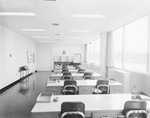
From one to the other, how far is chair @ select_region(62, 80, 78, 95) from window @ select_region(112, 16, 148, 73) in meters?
2.62

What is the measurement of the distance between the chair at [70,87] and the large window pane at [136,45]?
8.65 ft

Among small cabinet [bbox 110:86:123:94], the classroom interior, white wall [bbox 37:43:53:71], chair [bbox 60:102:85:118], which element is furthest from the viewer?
white wall [bbox 37:43:53:71]

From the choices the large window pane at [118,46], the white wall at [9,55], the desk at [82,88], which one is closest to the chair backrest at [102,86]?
the desk at [82,88]

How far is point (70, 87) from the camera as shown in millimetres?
3826

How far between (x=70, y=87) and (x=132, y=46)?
3425mm

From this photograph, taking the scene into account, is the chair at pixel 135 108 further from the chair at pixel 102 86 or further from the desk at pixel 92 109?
the chair at pixel 102 86

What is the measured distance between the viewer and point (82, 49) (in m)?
15.7

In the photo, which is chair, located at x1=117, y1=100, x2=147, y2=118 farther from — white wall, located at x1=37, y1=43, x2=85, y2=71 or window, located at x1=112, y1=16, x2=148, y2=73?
white wall, located at x1=37, y1=43, x2=85, y2=71

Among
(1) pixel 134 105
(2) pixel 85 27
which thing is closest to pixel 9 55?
(2) pixel 85 27

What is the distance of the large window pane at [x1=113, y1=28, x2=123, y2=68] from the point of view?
22.4 ft

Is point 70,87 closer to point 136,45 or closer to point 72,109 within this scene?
point 72,109

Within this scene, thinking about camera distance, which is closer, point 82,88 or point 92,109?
point 92,109

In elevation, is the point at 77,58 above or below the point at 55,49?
below

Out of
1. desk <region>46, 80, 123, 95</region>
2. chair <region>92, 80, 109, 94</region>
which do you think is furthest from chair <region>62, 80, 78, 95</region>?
chair <region>92, 80, 109, 94</region>
